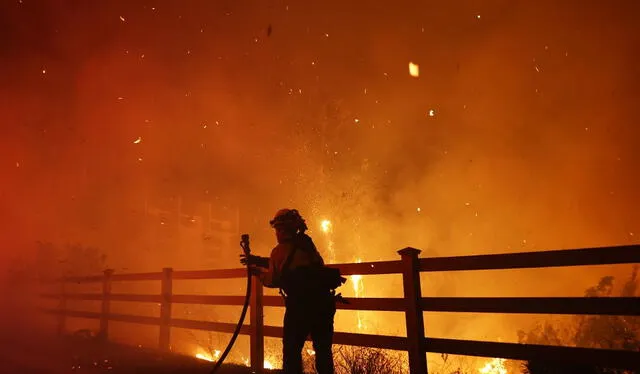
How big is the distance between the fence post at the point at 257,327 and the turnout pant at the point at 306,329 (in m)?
2.08

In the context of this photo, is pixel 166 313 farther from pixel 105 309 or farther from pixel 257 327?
pixel 257 327

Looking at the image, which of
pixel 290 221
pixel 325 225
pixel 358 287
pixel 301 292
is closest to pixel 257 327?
pixel 301 292

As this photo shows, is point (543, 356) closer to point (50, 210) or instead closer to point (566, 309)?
point (566, 309)

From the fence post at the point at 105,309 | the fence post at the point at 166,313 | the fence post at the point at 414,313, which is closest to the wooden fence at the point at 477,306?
the fence post at the point at 414,313

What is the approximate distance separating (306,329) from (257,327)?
2.29 metres

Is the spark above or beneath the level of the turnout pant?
above

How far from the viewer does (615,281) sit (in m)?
47.9

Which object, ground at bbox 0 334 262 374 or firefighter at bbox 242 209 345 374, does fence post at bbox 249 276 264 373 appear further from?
firefighter at bbox 242 209 345 374

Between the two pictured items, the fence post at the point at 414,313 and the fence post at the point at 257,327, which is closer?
the fence post at the point at 414,313

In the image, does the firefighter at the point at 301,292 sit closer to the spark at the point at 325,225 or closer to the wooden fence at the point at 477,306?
the wooden fence at the point at 477,306

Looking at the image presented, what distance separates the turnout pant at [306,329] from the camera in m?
3.78

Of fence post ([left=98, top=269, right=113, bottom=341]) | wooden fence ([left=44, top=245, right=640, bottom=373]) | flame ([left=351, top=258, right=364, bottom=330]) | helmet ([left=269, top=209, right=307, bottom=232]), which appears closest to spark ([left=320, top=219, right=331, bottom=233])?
flame ([left=351, top=258, right=364, bottom=330])

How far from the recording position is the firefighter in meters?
3.78

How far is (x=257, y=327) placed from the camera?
5.89 metres
